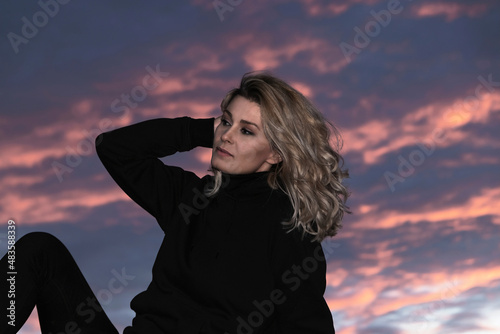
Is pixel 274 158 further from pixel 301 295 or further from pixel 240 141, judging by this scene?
pixel 301 295

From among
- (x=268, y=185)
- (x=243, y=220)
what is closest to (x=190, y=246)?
(x=243, y=220)

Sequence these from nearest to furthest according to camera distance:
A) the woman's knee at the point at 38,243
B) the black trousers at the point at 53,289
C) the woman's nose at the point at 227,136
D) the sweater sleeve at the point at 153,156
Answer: the black trousers at the point at 53,289 → the woman's knee at the point at 38,243 → the woman's nose at the point at 227,136 → the sweater sleeve at the point at 153,156

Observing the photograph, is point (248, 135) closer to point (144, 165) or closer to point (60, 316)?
point (144, 165)

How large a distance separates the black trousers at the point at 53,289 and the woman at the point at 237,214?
0.04 ft

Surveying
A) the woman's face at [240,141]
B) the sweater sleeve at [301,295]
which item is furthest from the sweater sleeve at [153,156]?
the sweater sleeve at [301,295]

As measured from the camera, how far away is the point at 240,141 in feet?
14.9

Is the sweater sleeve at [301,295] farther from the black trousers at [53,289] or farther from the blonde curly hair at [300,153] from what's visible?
the black trousers at [53,289]

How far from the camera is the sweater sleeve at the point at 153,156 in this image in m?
4.66

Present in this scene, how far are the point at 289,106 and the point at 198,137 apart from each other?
2.26ft

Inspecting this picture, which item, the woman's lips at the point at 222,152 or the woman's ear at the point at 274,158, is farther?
the woman's ear at the point at 274,158

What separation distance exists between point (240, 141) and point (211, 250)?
766 mm

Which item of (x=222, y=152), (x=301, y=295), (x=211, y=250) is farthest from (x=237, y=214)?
(x=301, y=295)

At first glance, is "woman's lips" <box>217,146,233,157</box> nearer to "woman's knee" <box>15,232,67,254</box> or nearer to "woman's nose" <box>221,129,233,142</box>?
"woman's nose" <box>221,129,233,142</box>

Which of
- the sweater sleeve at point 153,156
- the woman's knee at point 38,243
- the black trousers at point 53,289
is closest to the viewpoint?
the black trousers at point 53,289
